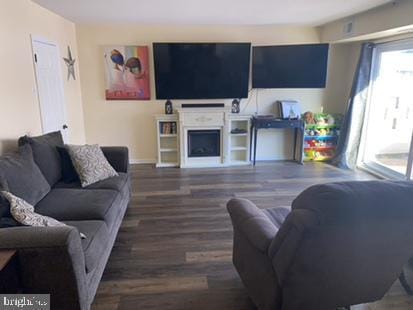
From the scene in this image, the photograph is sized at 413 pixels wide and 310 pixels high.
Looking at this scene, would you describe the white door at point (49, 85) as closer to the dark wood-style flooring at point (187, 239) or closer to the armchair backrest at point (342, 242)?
the dark wood-style flooring at point (187, 239)

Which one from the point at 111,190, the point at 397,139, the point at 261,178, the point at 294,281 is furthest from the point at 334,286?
the point at 397,139

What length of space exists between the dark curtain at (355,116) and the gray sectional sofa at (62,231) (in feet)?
12.5

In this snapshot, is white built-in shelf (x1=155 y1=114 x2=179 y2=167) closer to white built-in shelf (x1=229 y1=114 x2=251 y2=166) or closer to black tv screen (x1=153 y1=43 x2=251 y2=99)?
black tv screen (x1=153 y1=43 x2=251 y2=99)

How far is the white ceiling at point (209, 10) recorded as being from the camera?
367cm

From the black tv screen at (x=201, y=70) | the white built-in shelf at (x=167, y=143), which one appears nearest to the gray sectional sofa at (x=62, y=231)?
the white built-in shelf at (x=167, y=143)

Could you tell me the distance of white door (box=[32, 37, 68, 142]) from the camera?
12.0 ft

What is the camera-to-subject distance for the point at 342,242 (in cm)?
150

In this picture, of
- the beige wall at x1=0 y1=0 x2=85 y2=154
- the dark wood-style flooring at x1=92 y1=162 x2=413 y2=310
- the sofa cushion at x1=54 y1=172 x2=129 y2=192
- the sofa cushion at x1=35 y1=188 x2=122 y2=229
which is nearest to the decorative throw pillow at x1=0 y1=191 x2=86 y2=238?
the sofa cushion at x1=35 y1=188 x2=122 y2=229

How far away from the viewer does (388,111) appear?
4.98 metres

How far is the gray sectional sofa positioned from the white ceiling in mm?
1764

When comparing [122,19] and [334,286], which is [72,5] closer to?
[122,19]

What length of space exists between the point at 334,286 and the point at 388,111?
13.8ft

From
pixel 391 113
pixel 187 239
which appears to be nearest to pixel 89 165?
pixel 187 239

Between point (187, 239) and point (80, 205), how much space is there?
1060 millimetres
